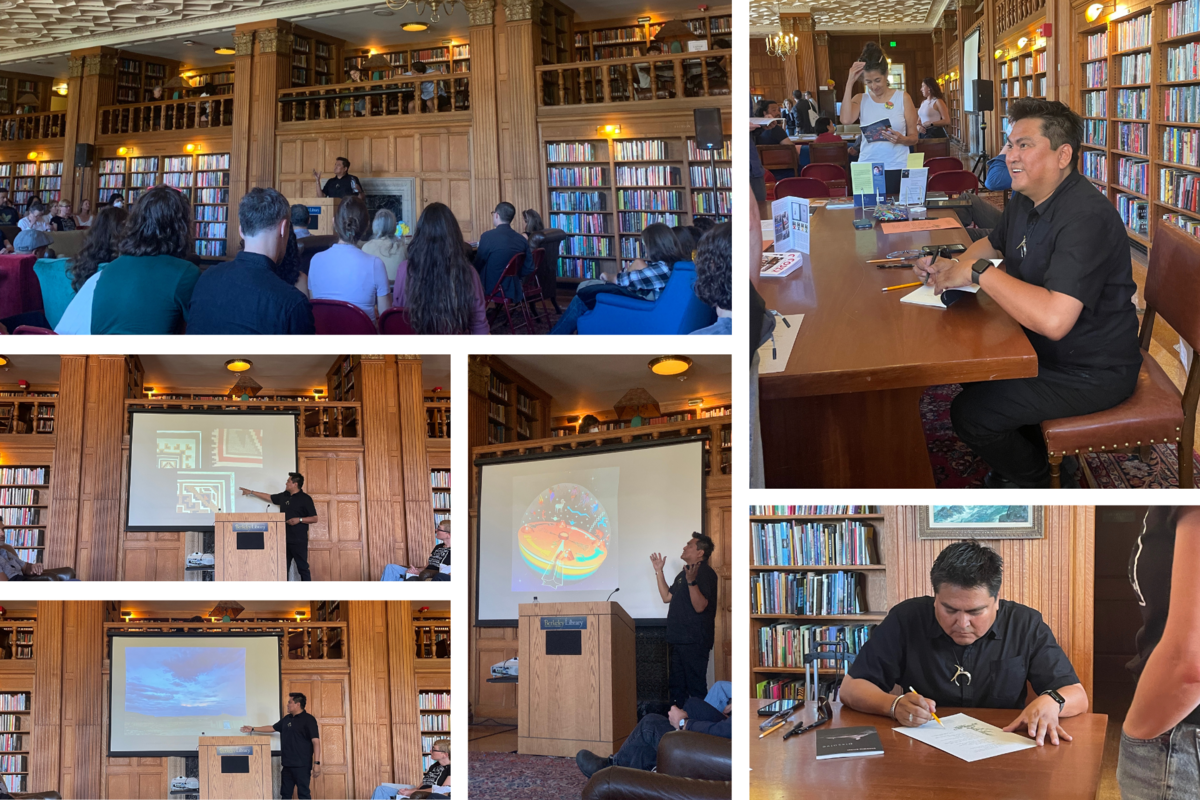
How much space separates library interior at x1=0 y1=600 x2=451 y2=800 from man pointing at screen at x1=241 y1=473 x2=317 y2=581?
160cm

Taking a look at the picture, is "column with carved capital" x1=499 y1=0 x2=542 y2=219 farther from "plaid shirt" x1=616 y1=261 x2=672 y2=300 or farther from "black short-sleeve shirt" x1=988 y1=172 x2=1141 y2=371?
"black short-sleeve shirt" x1=988 y1=172 x2=1141 y2=371

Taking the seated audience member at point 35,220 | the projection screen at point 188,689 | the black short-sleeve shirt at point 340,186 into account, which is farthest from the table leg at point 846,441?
the black short-sleeve shirt at point 340,186

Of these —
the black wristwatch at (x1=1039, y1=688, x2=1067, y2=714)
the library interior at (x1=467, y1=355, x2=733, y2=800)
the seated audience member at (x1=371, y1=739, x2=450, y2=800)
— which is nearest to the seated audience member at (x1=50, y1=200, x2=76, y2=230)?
the seated audience member at (x1=371, y1=739, x2=450, y2=800)

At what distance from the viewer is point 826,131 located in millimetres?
6281

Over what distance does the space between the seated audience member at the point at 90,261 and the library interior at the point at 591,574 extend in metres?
1.65

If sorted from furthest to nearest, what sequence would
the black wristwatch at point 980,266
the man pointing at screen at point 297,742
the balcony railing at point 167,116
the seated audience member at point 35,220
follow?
1. the balcony railing at point 167,116
2. the seated audience member at point 35,220
3. the man pointing at screen at point 297,742
4. the black wristwatch at point 980,266

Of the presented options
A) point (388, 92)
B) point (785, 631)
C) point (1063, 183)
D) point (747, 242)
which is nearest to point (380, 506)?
point (785, 631)

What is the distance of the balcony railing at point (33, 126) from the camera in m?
5.13

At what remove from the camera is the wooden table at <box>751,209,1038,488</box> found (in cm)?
212

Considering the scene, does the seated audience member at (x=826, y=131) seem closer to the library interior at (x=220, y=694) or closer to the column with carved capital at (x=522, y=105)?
the column with carved capital at (x=522, y=105)

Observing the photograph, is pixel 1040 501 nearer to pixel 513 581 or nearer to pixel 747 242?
pixel 747 242

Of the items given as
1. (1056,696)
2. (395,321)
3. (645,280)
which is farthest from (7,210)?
(1056,696)

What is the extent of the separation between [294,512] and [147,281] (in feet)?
2.79

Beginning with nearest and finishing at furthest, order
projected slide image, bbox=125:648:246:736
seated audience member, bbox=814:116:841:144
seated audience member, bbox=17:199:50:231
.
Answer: projected slide image, bbox=125:648:246:736
seated audience member, bbox=17:199:50:231
seated audience member, bbox=814:116:841:144
